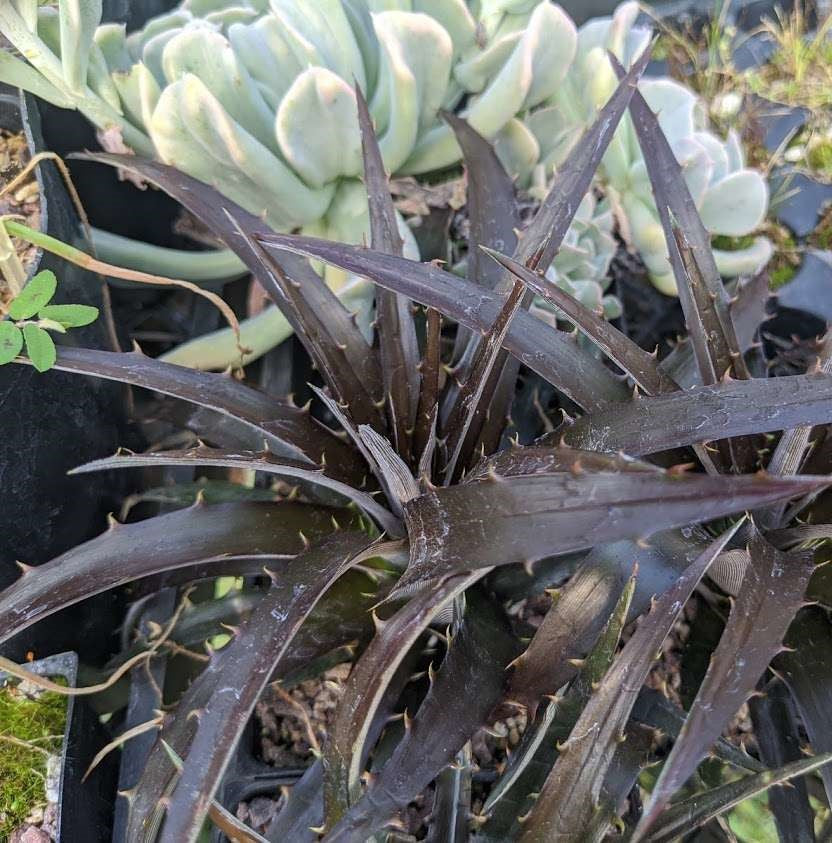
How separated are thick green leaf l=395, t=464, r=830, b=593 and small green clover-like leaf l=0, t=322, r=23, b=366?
38 cm

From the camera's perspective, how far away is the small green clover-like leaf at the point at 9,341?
574mm

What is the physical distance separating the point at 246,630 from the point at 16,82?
2.35ft

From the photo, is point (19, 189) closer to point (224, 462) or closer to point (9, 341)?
point (9, 341)

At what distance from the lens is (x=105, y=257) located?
91cm

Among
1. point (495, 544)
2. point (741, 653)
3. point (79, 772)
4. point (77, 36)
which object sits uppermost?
point (77, 36)

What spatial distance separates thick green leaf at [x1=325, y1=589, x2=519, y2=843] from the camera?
0.48 m

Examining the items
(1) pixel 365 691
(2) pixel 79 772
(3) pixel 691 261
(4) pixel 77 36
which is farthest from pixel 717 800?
(4) pixel 77 36

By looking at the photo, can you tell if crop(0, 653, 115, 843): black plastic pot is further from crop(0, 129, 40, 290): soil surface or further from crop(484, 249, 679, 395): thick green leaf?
crop(484, 249, 679, 395): thick green leaf

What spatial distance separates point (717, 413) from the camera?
47cm

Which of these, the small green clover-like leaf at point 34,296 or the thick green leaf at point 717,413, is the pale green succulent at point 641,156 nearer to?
the thick green leaf at point 717,413

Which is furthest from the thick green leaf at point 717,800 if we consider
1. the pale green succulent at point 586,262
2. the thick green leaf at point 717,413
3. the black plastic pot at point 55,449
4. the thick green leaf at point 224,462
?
the black plastic pot at point 55,449

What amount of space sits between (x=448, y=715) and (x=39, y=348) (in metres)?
0.48

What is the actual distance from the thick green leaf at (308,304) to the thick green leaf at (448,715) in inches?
9.1

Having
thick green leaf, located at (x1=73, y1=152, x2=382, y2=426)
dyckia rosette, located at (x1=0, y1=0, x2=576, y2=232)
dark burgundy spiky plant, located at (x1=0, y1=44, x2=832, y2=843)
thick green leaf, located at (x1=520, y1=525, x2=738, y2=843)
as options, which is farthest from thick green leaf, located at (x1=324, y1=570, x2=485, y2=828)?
dyckia rosette, located at (x1=0, y1=0, x2=576, y2=232)
